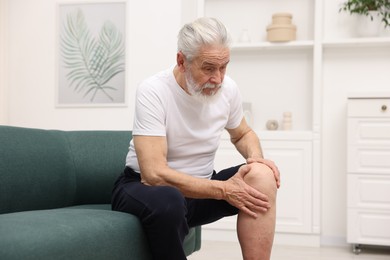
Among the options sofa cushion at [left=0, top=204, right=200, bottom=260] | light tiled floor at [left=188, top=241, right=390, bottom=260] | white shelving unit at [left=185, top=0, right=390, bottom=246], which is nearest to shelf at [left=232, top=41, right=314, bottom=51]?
white shelving unit at [left=185, top=0, right=390, bottom=246]

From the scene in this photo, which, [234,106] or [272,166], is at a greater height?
[234,106]

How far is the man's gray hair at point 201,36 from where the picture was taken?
1.88 metres

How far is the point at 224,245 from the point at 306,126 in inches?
40.8

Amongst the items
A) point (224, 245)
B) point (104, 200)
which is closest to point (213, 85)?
point (104, 200)

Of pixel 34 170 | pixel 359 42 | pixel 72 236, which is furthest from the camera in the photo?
pixel 359 42

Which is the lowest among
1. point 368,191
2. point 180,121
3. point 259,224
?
point 368,191

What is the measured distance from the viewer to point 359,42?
3.71 m

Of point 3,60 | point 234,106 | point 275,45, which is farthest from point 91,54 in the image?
point 234,106

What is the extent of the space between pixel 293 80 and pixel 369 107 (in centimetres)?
71

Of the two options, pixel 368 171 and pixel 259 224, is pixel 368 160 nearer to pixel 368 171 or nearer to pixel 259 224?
pixel 368 171

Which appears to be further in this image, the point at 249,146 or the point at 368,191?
the point at 368,191

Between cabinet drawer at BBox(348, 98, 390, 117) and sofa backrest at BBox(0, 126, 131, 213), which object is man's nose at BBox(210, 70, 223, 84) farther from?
cabinet drawer at BBox(348, 98, 390, 117)

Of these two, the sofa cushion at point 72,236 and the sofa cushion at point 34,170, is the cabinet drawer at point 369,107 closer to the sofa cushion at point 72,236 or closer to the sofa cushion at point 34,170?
the sofa cushion at point 34,170

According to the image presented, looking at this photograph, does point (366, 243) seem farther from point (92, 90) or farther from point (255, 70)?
point (92, 90)
